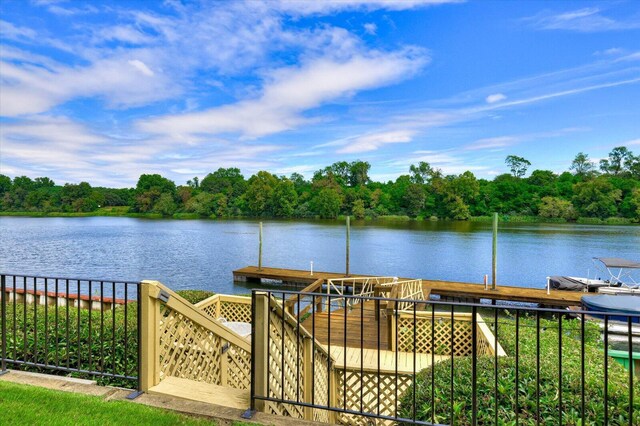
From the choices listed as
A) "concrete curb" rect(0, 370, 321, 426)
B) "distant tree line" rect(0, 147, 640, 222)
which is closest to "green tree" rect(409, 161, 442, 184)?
"distant tree line" rect(0, 147, 640, 222)

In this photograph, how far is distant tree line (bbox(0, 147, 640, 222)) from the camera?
54.5 metres

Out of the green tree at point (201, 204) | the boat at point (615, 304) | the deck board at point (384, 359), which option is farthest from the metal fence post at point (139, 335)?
the green tree at point (201, 204)

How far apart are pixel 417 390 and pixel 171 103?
48.3 meters

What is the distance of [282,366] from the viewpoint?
106 inches

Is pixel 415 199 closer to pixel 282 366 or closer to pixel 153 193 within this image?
pixel 153 193

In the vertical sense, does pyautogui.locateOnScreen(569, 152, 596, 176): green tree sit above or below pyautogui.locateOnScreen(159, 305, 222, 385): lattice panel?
above

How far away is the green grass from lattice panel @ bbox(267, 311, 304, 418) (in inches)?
20.9

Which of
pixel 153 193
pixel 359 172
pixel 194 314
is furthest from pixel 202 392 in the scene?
pixel 153 193

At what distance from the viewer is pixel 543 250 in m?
27.4

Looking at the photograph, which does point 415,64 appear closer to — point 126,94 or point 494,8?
point 494,8

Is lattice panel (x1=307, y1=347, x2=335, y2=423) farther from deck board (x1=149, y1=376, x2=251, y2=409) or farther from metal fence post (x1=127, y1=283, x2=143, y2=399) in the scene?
metal fence post (x1=127, y1=283, x2=143, y2=399)

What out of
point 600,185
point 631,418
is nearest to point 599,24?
point 600,185

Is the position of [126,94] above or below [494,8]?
below

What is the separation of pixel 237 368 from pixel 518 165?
89.3 meters
